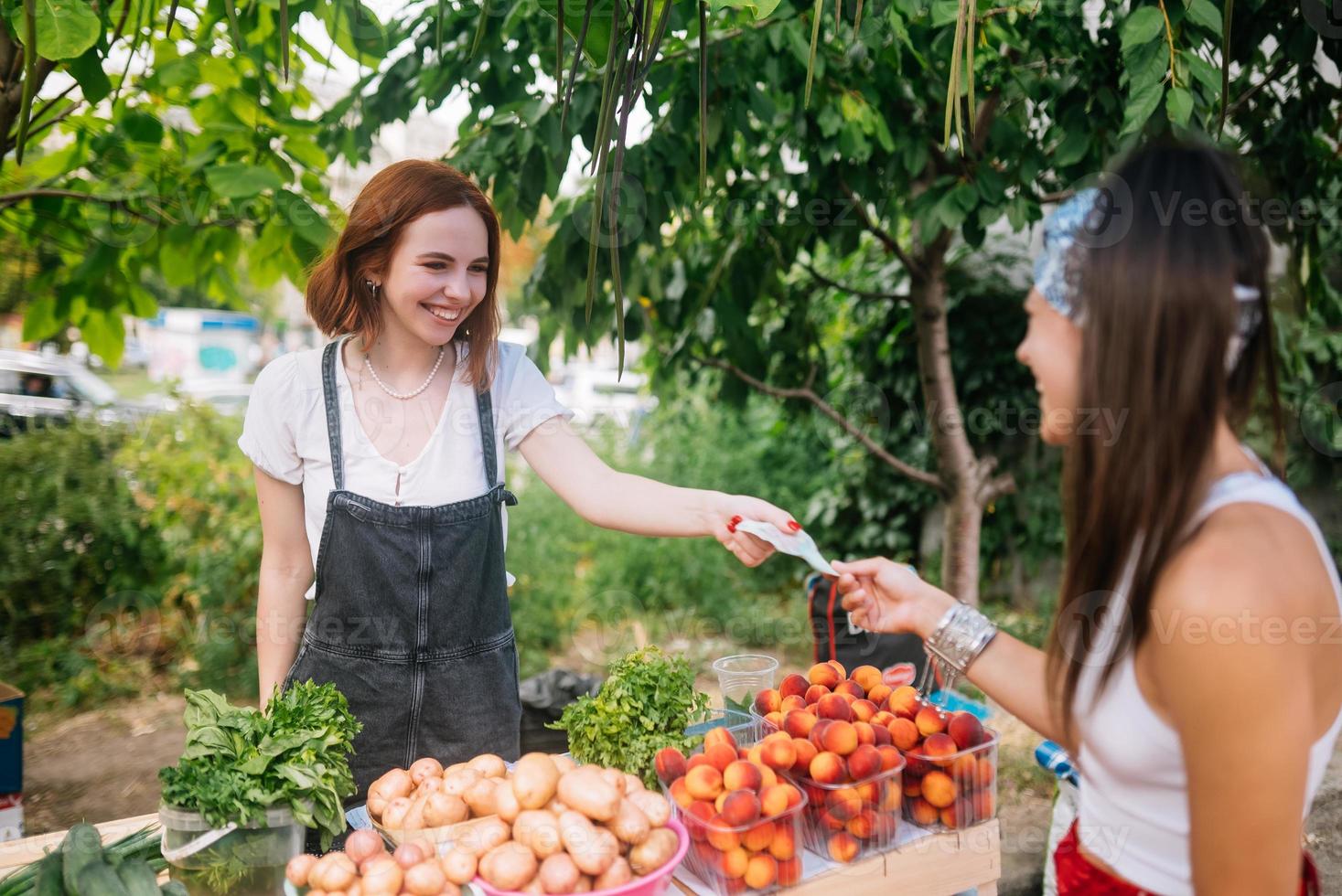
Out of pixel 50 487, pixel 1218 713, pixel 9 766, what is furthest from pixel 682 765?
pixel 50 487

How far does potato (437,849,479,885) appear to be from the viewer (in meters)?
1.27

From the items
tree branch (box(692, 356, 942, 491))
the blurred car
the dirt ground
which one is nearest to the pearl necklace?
tree branch (box(692, 356, 942, 491))

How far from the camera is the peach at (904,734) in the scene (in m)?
1.56

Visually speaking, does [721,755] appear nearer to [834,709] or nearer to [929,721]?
[834,709]

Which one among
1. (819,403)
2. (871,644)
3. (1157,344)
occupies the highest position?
(1157,344)

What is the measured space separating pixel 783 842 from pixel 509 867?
40 centimetres

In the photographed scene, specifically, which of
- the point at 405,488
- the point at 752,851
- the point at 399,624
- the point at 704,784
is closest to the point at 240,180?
the point at 405,488

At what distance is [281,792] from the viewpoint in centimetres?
140

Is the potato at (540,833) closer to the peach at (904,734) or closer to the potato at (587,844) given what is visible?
the potato at (587,844)

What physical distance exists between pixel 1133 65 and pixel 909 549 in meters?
4.49

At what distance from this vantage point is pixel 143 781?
13.9 feet

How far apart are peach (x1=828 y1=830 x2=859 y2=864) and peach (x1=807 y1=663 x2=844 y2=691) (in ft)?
1.07

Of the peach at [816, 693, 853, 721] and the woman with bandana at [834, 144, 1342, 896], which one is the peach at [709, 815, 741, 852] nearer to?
the peach at [816, 693, 853, 721]

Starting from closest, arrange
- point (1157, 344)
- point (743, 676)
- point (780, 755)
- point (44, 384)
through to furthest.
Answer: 1. point (1157, 344)
2. point (780, 755)
3. point (743, 676)
4. point (44, 384)
